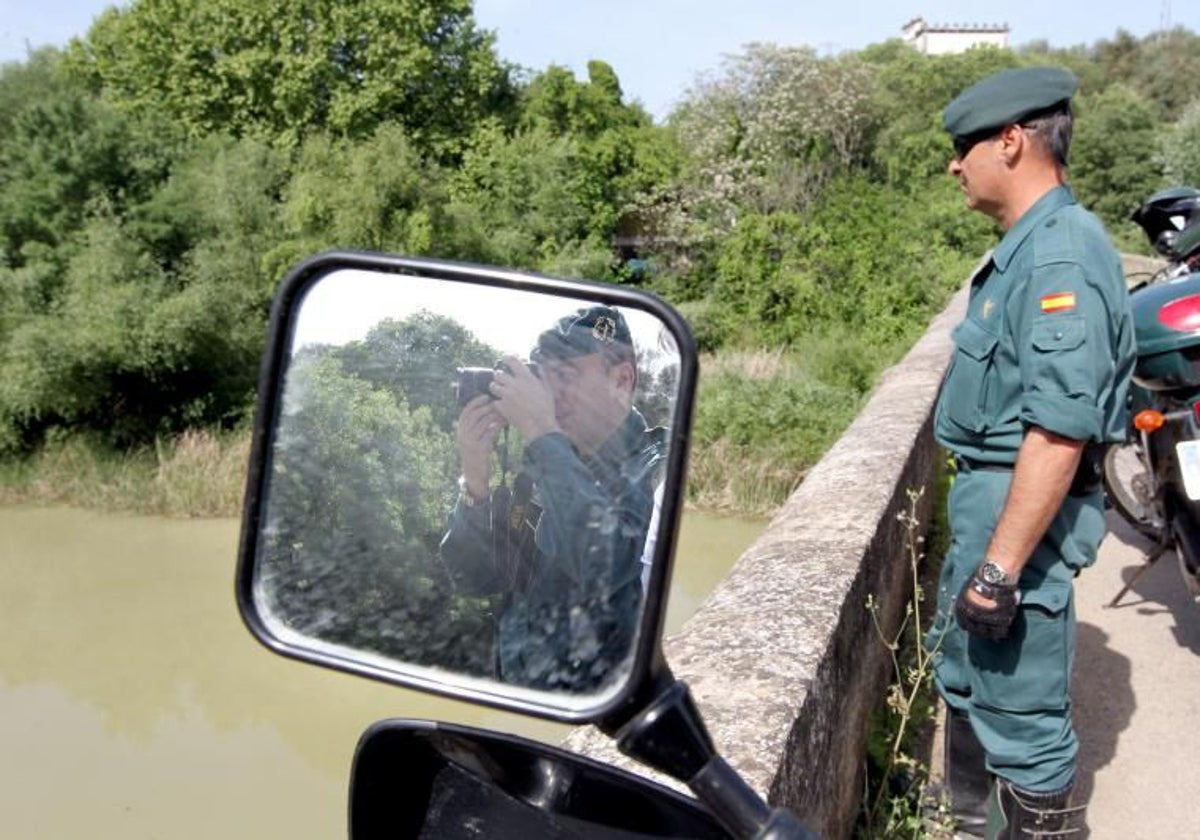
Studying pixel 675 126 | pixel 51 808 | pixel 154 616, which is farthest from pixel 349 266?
pixel 675 126

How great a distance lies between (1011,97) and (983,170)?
169mm

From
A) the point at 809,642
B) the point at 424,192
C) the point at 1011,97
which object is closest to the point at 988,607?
the point at 809,642

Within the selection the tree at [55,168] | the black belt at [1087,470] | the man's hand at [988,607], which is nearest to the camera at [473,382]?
the man's hand at [988,607]

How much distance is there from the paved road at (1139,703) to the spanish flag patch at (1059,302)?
1581 mm

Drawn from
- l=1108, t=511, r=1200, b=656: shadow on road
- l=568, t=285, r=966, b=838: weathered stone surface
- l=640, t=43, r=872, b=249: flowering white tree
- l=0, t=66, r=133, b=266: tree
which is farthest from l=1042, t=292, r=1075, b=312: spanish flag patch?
l=640, t=43, r=872, b=249: flowering white tree

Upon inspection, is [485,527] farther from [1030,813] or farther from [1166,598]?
[1166,598]

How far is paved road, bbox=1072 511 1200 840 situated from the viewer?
3.25 metres

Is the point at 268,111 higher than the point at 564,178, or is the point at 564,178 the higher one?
the point at 268,111

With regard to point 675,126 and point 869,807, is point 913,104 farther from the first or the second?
point 869,807

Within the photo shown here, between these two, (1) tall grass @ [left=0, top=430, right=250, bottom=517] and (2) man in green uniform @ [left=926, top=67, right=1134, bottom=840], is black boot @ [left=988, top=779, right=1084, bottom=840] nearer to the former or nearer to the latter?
(2) man in green uniform @ [left=926, top=67, right=1134, bottom=840]

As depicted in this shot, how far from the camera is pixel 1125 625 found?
15.2 ft

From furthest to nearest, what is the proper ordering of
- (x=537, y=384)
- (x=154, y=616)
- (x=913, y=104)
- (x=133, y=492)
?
(x=913, y=104) → (x=133, y=492) → (x=154, y=616) → (x=537, y=384)

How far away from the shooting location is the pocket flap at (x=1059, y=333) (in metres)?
2.32

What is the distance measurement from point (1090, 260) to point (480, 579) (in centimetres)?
180
